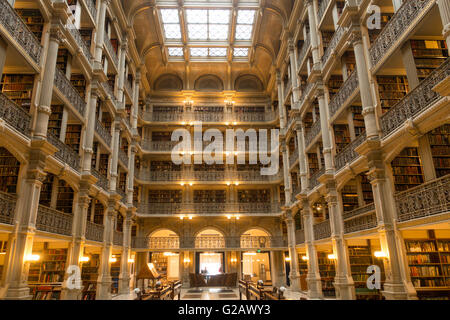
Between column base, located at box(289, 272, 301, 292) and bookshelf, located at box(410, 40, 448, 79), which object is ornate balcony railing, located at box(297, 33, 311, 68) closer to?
bookshelf, located at box(410, 40, 448, 79)

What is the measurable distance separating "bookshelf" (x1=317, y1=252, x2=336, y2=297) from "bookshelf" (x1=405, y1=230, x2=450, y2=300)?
548cm

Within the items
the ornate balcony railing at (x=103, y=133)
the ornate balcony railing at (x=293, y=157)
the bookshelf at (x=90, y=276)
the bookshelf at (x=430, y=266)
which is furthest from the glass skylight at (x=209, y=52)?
the bookshelf at (x=430, y=266)

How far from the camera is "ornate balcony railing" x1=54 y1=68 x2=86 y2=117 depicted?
9.02 metres

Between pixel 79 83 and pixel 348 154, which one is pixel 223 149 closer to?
pixel 79 83

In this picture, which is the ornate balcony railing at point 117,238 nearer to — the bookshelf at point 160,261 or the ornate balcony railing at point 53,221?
the ornate balcony railing at point 53,221

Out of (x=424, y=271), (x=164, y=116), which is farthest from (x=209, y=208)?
(x=424, y=271)

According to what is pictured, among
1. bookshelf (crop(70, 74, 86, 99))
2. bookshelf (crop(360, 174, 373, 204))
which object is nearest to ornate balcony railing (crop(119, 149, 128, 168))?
bookshelf (crop(70, 74, 86, 99))

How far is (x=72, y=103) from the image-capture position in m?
9.97

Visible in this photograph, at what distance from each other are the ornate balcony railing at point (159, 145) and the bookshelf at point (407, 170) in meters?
13.8

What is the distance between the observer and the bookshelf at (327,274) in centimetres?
1264

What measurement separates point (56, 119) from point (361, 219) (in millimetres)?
9306

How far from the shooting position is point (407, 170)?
8375 mm
